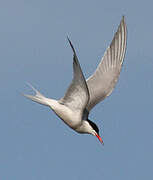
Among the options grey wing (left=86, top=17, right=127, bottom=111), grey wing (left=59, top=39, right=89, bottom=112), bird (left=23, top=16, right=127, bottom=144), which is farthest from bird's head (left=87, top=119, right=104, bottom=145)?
grey wing (left=86, top=17, right=127, bottom=111)

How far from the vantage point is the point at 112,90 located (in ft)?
37.8

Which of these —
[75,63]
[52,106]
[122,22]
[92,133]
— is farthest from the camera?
[122,22]

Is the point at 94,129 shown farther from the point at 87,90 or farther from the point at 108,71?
the point at 108,71

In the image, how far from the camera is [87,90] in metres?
9.08

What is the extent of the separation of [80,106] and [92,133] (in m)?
0.96

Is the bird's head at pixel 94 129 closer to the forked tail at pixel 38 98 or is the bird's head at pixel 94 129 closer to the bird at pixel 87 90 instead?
the bird at pixel 87 90

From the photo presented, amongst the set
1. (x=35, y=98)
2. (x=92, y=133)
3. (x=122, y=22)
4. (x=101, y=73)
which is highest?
(x=122, y=22)

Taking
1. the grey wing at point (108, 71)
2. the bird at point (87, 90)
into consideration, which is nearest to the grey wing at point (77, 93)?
the bird at point (87, 90)

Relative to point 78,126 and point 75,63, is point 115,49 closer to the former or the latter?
point 78,126

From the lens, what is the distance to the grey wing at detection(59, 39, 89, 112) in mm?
8625

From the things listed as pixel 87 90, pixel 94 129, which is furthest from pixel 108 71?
pixel 87 90

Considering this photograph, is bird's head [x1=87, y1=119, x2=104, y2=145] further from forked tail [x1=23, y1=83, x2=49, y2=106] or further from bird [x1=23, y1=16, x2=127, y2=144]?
forked tail [x1=23, y1=83, x2=49, y2=106]

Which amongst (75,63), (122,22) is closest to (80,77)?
(75,63)

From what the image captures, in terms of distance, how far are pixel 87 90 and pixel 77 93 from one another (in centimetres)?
29
